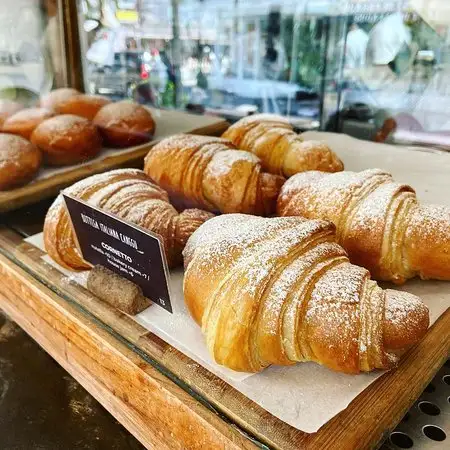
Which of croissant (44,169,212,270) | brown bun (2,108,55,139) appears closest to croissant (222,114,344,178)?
croissant (44,169,212,270)

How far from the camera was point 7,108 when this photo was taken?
202cm

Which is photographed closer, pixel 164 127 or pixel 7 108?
pixel 7 108

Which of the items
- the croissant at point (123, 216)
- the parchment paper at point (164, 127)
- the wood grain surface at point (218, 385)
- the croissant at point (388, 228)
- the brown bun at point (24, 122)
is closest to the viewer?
the wood grain surface at point (218, 385)

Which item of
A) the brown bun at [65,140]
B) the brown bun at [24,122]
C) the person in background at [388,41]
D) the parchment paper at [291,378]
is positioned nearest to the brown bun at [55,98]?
the brown bun at [24,122]

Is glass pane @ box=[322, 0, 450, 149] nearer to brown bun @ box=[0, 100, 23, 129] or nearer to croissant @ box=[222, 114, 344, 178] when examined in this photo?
croissant @ box=[222, 114, 344, 178]

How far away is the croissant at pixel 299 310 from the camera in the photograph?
789mm

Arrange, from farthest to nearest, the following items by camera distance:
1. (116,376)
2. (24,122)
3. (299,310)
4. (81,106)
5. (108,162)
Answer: (81,106) < (24,122) < (108,162) < (116,376) < (299,310)

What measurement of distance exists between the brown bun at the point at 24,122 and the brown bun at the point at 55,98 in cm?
12

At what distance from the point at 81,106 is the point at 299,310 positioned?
64.6 inches

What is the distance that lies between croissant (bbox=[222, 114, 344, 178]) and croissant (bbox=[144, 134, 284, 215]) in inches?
4.8

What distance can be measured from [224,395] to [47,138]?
52.6 inches

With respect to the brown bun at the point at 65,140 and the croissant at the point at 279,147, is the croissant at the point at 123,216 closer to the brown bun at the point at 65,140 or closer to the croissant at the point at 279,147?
the croissant at the point at 279,147

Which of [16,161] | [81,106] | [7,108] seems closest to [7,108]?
[7,108]

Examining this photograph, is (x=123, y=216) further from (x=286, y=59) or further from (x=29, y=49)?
(x=286, y=59)
